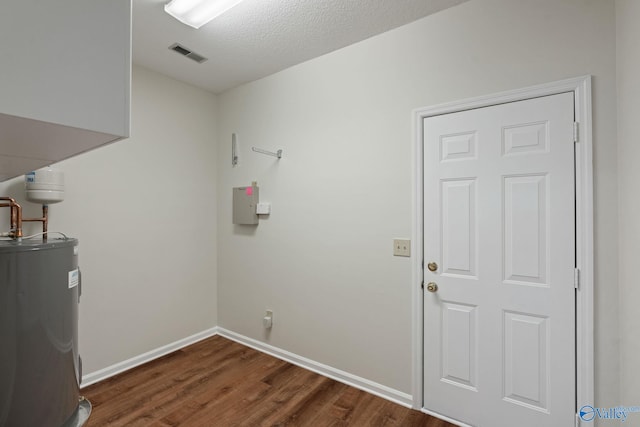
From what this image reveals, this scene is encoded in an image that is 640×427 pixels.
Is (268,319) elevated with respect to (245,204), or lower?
lower

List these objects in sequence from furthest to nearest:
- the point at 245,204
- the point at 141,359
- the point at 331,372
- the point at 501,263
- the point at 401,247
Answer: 1. the point at 245,204
2. the point at 141,359
3. the point at 331,372
4. the point at 401,247
5. the point at 501,263

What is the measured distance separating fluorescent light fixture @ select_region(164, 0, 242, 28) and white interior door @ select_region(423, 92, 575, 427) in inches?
60.5

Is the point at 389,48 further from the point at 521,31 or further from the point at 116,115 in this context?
the point at 116,115

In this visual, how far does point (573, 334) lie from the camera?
1670 mm

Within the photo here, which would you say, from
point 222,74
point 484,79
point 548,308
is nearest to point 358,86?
point 484,79

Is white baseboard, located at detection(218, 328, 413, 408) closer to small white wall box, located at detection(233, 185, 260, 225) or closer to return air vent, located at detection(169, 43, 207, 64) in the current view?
small white wall box, located at detection(233, 185, 260, 225)

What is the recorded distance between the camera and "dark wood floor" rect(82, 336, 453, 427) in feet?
6.70

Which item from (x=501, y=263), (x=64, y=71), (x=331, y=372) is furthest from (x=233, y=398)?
(x=64, y=71)

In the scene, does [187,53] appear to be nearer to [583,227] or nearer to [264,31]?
[264,31]

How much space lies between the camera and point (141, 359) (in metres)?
2.79

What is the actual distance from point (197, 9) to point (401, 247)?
2.12m

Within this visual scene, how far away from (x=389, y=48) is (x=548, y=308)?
1988 mm

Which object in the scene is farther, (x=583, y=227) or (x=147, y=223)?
(x=147, y=223)

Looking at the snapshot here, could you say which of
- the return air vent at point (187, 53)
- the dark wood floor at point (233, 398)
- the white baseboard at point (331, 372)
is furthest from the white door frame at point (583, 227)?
the return air vent at point (187, 53)
